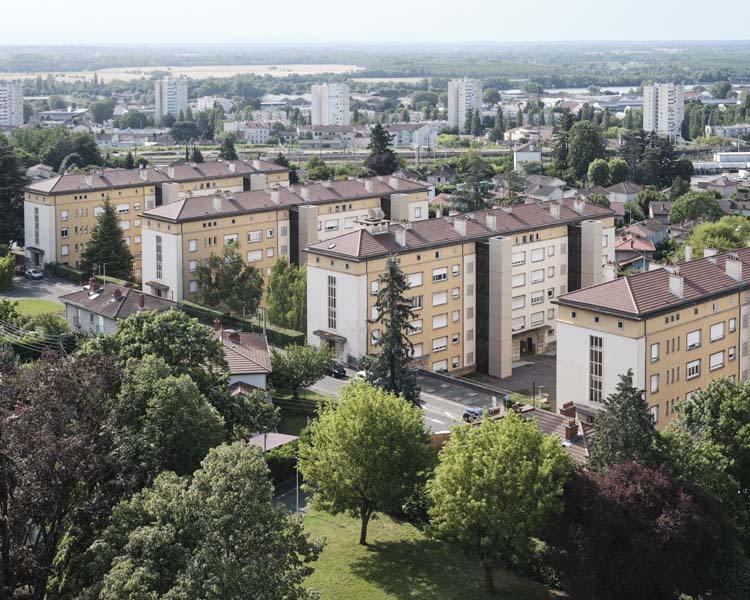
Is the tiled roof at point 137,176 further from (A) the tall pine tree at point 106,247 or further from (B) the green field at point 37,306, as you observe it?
(B) the green field at point 37,306

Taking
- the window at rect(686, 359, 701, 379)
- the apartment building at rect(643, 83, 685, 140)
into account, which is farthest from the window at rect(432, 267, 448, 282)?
the apartment building at rect(643, 83, 685, 140)

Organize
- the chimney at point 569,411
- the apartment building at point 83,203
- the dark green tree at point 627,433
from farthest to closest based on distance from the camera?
the apartment building at point 83,203, the chimney at point 569,411, the dark green tree at point 627,433

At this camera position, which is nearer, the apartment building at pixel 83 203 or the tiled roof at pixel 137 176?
the apartment building at pixel 83 203

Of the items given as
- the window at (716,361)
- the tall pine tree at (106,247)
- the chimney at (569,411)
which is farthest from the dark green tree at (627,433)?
the tall pine tree at (106,247)

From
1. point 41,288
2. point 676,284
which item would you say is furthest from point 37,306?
point 676,284

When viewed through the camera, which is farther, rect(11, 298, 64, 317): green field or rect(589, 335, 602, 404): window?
rect(11, 298, 64, 317): green field

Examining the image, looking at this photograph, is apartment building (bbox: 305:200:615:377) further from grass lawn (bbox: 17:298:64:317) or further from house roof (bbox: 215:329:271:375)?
grass lawn (bbox: 17:298:64:317)

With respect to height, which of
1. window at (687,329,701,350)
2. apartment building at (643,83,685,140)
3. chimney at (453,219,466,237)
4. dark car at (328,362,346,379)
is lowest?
dark car at (328,362,346,379)
